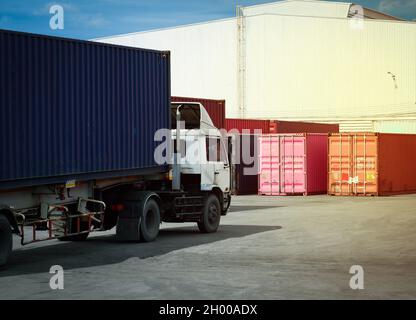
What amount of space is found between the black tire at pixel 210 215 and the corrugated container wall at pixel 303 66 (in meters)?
36.9

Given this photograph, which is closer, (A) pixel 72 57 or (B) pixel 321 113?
(A) pixel 72 57

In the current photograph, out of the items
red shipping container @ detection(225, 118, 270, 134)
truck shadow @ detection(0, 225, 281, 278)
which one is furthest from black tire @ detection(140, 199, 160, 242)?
red shipping container @ detection(225, 118, 270, 134)

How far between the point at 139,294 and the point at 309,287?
2.29 meters

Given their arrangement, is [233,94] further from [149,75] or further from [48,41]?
[48,41]

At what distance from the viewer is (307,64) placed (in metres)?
54.2

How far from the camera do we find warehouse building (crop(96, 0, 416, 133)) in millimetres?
51438

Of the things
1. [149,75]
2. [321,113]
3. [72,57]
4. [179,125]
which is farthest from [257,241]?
[321,113]

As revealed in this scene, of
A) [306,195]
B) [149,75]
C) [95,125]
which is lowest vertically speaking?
[306,195]

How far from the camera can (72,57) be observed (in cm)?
1309

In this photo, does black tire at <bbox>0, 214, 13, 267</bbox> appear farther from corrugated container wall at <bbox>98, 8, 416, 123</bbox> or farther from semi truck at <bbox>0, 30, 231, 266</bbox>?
corrugated container wall at <bbox>98, 8, 416, 123</bbox>

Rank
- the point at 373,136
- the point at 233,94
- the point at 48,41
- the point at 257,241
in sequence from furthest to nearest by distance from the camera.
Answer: the point at 233,94 < the point at 373,136 < the point at 257,241 < the point at 48,41

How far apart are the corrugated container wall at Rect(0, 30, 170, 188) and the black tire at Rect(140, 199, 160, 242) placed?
34.7 inches

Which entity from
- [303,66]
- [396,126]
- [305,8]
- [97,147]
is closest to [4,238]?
[97,147]

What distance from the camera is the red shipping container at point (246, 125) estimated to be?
3875 centimetres
